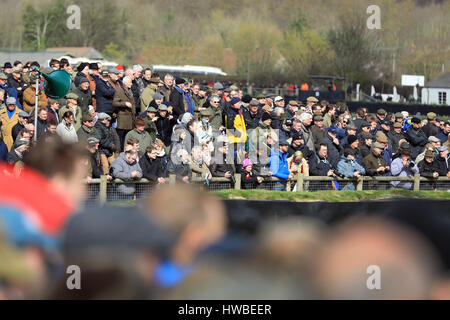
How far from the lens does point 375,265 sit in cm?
390

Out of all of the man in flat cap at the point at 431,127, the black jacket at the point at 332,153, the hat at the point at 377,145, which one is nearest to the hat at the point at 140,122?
the black jacket at the point at 332,153

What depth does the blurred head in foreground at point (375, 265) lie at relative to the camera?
385 cm

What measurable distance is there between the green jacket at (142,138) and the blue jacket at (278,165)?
203 centimetres

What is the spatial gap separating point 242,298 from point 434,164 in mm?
11453

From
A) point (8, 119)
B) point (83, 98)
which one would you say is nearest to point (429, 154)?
point (83, 98)

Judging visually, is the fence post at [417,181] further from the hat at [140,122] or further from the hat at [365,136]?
the hat at [140,122]

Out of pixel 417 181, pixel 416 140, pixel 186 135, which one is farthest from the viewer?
pixel 416 140

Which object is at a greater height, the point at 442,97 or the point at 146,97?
the point at 442,97

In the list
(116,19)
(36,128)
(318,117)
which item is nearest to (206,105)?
A: (318,117)

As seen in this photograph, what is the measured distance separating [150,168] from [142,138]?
985mm

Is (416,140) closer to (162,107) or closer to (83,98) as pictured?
(162,107)

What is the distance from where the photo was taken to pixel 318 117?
14.5m

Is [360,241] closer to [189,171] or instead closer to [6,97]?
[189,171]

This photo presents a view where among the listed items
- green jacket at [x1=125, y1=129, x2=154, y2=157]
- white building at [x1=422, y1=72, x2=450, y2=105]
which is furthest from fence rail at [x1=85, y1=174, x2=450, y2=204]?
white building at [x1=422, y1=72, x2=450, y2=105]
